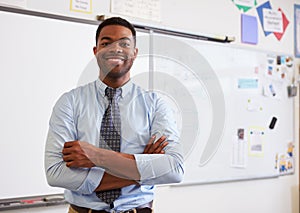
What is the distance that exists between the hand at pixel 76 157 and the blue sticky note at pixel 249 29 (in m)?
1.94

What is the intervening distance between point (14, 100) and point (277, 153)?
6.70ft

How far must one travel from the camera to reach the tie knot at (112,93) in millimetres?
1426

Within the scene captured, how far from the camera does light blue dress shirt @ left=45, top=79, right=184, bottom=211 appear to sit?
130 cm

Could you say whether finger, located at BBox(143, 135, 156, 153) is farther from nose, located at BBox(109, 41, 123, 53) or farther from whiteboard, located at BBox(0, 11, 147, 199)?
whiteboard, located at BBox(0, 11, 147, 199)

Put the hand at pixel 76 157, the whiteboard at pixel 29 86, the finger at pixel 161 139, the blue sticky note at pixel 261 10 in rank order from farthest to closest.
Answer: the blue sticky note at pixel 261 10 < the whiteboard at pixel 29 86 < the finger at pixel 161 139 < the hand at pixel 76 157

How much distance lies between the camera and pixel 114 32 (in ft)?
4.54

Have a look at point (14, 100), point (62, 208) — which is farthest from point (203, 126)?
point (14, 100)

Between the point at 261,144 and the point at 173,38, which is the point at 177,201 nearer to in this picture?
the point at 261,144

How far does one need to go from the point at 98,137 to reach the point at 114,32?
384mm

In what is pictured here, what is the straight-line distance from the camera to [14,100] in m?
1.91

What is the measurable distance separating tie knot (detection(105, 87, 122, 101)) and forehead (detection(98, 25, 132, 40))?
7.6 inches

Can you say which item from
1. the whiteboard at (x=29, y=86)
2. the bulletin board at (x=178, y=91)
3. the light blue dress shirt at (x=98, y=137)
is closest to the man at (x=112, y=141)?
the light blue dress shirt at (x=98, y=137)

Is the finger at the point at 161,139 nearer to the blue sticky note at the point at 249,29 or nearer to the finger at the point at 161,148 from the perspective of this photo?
the finger at the point at 161,148

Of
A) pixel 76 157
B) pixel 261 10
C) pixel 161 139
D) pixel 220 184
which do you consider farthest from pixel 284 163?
pixel 76 157
